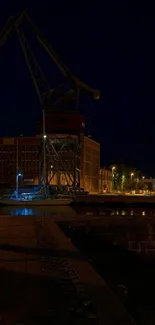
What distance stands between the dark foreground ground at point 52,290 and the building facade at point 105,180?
4312 inches

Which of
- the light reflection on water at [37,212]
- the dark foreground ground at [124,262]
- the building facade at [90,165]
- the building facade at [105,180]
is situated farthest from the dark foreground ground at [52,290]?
the building facade at [105,180]

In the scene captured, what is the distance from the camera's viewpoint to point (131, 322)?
925 cm

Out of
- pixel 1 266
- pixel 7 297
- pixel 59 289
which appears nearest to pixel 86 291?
pixel 59 289

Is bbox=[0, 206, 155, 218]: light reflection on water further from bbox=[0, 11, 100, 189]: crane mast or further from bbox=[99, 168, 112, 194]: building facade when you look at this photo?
bbox=[99, 168, 112, 194]: building facade

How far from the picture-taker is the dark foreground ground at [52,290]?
377 inches

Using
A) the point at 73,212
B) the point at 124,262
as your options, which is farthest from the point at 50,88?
the point at 124,262

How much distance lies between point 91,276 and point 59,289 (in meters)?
1.85

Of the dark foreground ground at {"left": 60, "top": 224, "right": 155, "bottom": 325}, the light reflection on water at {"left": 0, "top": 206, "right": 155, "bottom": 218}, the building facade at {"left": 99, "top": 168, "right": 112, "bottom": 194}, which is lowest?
the dark foreground ground at {"left": 60, "top": 224, "right": 155, "bottom": 325}

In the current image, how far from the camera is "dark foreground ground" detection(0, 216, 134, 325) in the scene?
959cm

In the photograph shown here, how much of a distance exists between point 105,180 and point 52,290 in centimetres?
12777

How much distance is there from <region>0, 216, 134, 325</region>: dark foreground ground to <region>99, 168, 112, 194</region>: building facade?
→ 110 metres

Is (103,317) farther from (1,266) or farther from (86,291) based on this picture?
(1,266)

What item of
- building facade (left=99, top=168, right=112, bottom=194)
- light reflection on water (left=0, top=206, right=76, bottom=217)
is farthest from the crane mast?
building facade (left=99, top=168, right=112, bottom=194)

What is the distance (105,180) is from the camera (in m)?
140
